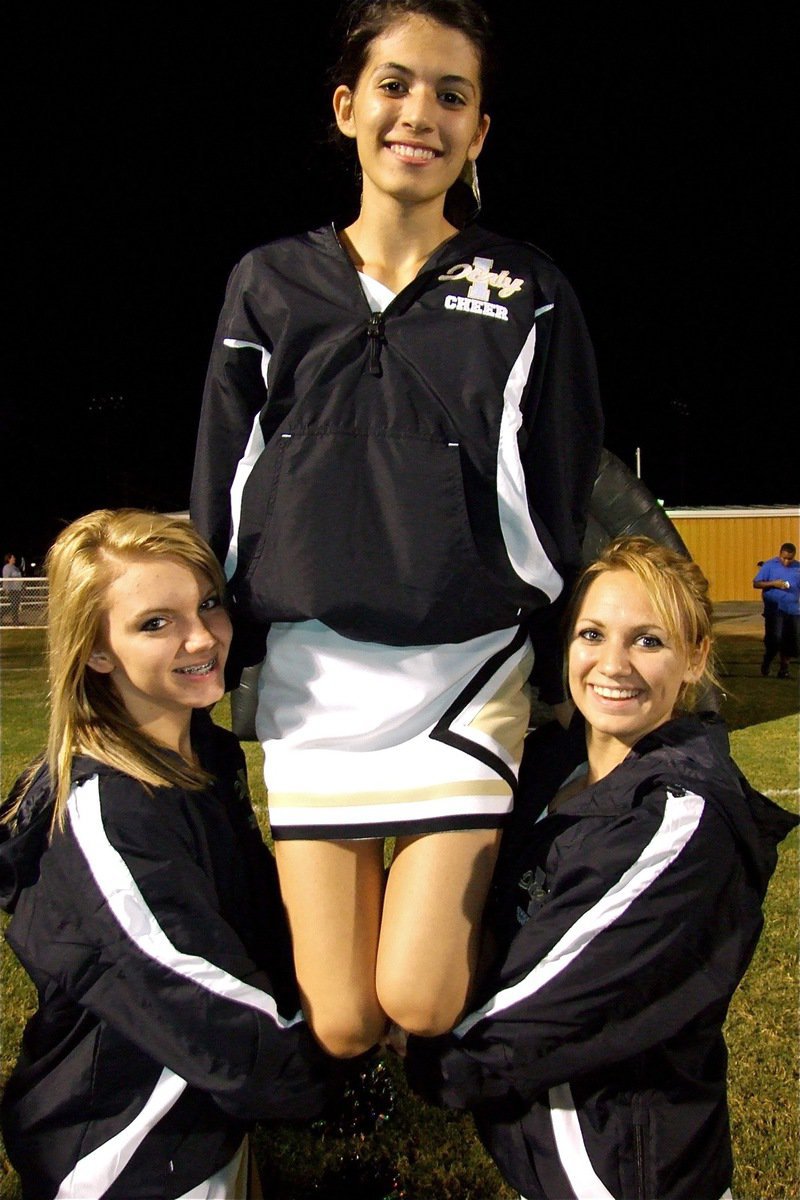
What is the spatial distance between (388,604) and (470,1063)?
0.76m

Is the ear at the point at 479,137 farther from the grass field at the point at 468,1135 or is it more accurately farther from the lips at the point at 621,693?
the grass field at the point at 468,1135

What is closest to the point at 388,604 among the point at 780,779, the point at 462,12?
the point at 462,12

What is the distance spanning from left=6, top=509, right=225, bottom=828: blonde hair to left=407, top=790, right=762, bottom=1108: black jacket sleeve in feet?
2.09

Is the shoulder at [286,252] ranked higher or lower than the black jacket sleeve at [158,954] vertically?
higher

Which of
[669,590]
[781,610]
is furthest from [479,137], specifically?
[781,610]

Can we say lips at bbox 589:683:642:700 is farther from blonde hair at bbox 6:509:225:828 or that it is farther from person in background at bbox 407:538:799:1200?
blonde hair at bbox 6:509:225:828

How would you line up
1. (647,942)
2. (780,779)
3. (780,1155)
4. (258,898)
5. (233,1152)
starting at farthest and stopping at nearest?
(780,779) → (780,1155) → (258,898) → (233,1152) → (647,942)

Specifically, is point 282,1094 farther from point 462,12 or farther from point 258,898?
point 462,12

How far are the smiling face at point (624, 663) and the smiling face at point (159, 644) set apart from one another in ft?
2.22

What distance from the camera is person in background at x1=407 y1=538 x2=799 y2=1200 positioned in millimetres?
1540

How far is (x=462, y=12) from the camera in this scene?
1850mm

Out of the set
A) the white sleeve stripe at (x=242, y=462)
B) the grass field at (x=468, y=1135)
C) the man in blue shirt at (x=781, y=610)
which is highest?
the white sleeve stripe at (x=242, y=462)

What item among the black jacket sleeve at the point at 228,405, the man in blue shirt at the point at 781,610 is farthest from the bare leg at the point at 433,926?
the man in blue shirt at the point at 781,610

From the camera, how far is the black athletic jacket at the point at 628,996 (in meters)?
1.54
